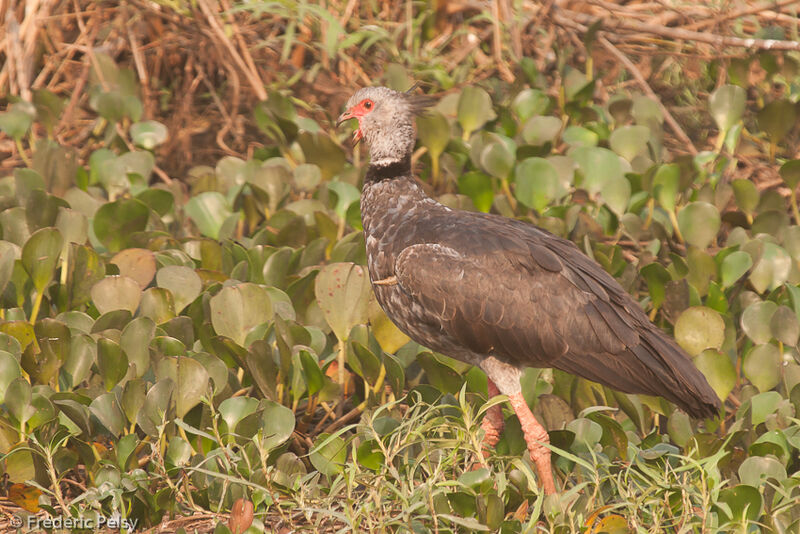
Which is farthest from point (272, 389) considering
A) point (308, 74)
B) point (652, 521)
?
point (308, 74)

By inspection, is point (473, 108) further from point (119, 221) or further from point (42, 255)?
point (42, 255)

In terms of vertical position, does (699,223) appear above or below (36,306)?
below

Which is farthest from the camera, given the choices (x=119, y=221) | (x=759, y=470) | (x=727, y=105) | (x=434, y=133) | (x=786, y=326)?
(x=727, y=105)

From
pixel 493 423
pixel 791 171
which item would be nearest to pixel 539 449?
pixel 493 423

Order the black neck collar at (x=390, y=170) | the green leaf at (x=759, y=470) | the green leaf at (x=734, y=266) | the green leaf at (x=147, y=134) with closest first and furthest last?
the green leaf at (x=759, y=470), the black neck collar at (x=390, y=170), the green leaf at (x=734, y=266), the green leaf at (x=147, y=134)

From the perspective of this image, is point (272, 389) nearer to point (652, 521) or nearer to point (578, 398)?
point (578, 398)

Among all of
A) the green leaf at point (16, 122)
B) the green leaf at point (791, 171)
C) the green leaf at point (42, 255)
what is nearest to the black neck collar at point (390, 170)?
the green leaf at point (42, 255)

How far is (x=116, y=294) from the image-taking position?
3.65m

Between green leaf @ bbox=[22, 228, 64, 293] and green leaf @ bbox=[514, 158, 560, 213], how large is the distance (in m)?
2.04

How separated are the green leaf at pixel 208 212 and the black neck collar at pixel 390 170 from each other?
108cm

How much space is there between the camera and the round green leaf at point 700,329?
361 centimetres

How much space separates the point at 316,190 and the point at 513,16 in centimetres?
191

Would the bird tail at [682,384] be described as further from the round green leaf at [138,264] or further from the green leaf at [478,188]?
the round green leaf at [138,264]

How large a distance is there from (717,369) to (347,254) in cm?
156
